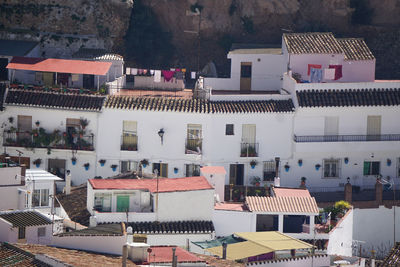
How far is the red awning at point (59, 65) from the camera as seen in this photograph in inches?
4080

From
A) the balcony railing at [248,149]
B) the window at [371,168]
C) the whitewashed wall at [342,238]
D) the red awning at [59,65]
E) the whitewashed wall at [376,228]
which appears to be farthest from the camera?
the window at [371,168]

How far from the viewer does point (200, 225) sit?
298ft

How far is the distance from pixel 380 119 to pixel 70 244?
3044cm

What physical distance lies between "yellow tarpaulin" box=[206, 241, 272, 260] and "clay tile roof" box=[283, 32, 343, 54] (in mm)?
24038

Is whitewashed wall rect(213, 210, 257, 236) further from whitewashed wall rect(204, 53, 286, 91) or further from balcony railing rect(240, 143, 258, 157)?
whitewashed wall rect(204, 53, 286, 91)

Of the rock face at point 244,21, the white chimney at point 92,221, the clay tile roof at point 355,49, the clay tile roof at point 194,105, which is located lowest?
the white chimney at point 92,221

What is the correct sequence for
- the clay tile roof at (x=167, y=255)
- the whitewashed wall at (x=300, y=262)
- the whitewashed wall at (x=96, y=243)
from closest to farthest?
the clay tile roof at (x=167, y=255) → the whitewashed wall at (x=96, y=243) → the whitewashed wall at (x=300, y=262)

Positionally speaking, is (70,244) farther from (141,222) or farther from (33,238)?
(141,222)

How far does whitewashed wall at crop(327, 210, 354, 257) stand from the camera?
93125mm

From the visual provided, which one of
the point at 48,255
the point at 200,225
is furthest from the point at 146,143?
the point at 48,255

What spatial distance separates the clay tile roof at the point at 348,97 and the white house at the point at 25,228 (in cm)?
2496

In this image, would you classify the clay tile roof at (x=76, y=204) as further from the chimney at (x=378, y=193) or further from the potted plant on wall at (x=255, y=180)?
the chimney at (x=378, y=193)

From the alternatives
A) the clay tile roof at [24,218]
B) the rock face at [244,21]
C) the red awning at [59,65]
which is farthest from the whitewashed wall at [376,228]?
the clay tile roof at [24,218]

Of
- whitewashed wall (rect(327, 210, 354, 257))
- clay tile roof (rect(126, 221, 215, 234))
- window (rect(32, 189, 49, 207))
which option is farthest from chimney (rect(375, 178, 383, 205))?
window (rect(32, 189, 49, 207))
